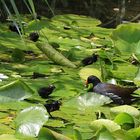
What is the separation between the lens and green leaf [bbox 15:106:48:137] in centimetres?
183

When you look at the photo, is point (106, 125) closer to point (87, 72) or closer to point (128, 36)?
point (87, 72)

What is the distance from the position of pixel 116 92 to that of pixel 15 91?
44 cm

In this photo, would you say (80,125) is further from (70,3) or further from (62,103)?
(70,3)

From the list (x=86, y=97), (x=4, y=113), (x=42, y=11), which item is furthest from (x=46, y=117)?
(x=42, y=11)

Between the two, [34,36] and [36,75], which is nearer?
[36,75]

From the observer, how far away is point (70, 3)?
17.4ft

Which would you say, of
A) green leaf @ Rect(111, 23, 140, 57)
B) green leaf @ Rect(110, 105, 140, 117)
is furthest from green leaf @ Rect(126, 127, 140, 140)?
green leaf @ Rect(111, 23, 140, 57)

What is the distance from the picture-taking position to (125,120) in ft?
6.24

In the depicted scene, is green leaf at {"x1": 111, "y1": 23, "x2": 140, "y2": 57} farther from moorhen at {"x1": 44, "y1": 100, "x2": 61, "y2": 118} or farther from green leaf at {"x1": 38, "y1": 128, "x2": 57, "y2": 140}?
green leaf at {"x1": 38, "y1": 128, "x2": 57, "y2": 140}

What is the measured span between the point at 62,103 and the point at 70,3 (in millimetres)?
3188

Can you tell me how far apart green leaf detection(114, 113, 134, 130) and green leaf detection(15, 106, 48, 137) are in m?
0.25

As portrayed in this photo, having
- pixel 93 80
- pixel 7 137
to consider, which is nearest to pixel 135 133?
pixel 7 137

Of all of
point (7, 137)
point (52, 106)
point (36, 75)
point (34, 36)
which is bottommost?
point (34, 36)

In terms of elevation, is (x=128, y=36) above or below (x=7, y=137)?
below
